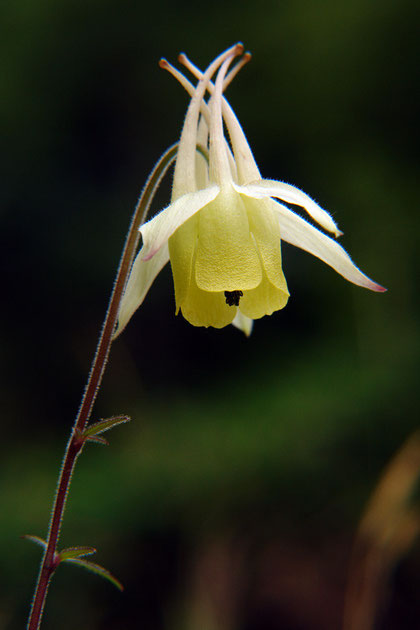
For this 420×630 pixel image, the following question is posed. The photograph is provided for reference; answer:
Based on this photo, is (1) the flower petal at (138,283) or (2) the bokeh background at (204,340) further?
(2) the bokeh background at (204,340)

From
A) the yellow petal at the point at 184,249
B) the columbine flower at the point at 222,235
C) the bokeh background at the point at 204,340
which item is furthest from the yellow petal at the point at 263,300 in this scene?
the bokeh background at the point at 204,340

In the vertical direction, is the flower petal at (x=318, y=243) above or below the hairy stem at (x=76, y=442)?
above

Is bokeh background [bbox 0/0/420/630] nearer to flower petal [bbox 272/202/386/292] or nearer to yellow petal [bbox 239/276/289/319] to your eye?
yellow petal [bbox 239/276/289/319]

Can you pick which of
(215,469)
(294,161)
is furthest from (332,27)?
(215,469)

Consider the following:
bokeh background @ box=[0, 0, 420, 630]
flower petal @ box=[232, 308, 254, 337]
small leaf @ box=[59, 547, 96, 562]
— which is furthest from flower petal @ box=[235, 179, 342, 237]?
bokeh background @ box=[0, 0, 420, 630]

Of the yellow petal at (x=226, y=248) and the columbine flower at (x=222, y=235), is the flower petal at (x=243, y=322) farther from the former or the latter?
the yellow petal at (x=226, y=248)

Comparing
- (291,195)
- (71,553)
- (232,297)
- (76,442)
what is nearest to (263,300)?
(232,297)

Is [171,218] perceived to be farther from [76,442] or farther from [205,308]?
[76,442]

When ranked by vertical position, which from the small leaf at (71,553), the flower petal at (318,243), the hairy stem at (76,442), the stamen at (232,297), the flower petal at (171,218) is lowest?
the small leaf at (71,553)
